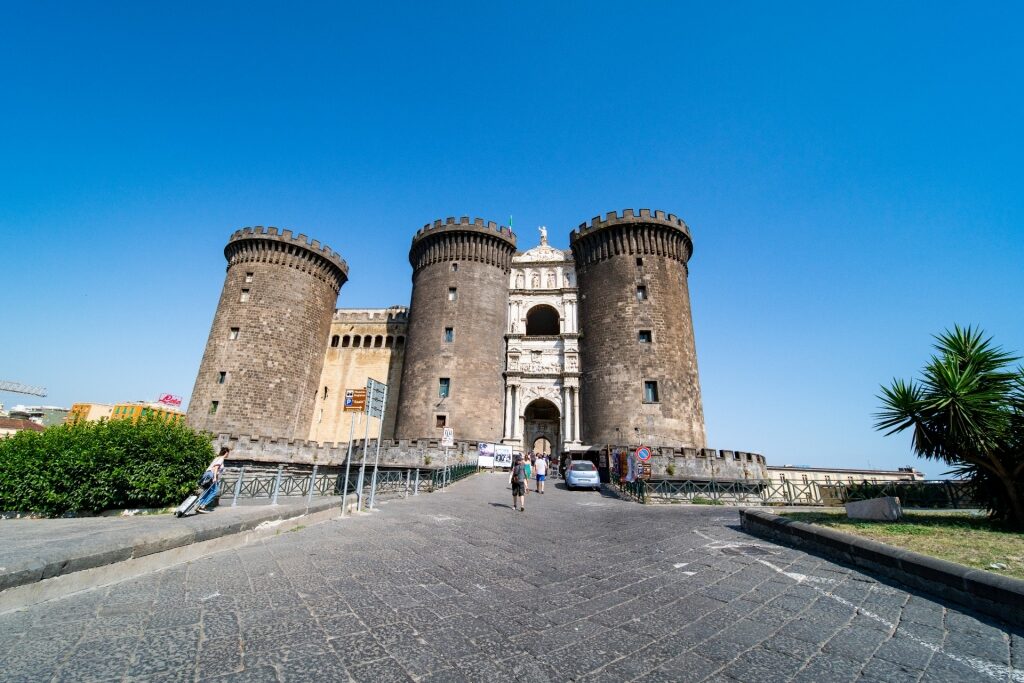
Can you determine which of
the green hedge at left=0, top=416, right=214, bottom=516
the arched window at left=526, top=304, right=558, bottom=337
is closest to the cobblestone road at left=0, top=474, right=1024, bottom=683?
the green hedge at left=0, top=416, right=214, bottom=516

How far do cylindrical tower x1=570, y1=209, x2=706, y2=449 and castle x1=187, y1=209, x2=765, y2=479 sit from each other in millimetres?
92

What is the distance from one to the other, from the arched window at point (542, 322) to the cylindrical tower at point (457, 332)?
465cm

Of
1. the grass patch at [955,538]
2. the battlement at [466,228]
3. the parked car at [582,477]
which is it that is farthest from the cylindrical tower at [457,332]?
the grass patch at [955,538]

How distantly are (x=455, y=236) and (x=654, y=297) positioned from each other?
14.8 m

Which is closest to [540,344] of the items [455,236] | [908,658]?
[455,236]

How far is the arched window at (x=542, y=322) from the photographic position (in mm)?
36394

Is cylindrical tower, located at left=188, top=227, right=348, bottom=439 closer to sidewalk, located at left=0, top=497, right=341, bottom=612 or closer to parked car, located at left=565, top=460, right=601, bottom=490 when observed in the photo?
parked car, located at left=565, top=460, right=601, bottom=490

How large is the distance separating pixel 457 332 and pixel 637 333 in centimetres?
1188

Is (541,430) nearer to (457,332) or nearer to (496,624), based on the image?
(457,332)

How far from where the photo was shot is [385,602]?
140 inches

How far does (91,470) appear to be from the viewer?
27.7 feet

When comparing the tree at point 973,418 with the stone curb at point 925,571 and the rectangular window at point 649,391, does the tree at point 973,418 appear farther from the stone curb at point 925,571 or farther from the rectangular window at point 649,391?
the rectangular window at point 649,391

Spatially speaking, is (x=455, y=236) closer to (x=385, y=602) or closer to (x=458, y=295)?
(x=458, y=295)

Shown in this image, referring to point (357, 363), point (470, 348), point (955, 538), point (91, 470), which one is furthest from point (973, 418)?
point (357, 363)
